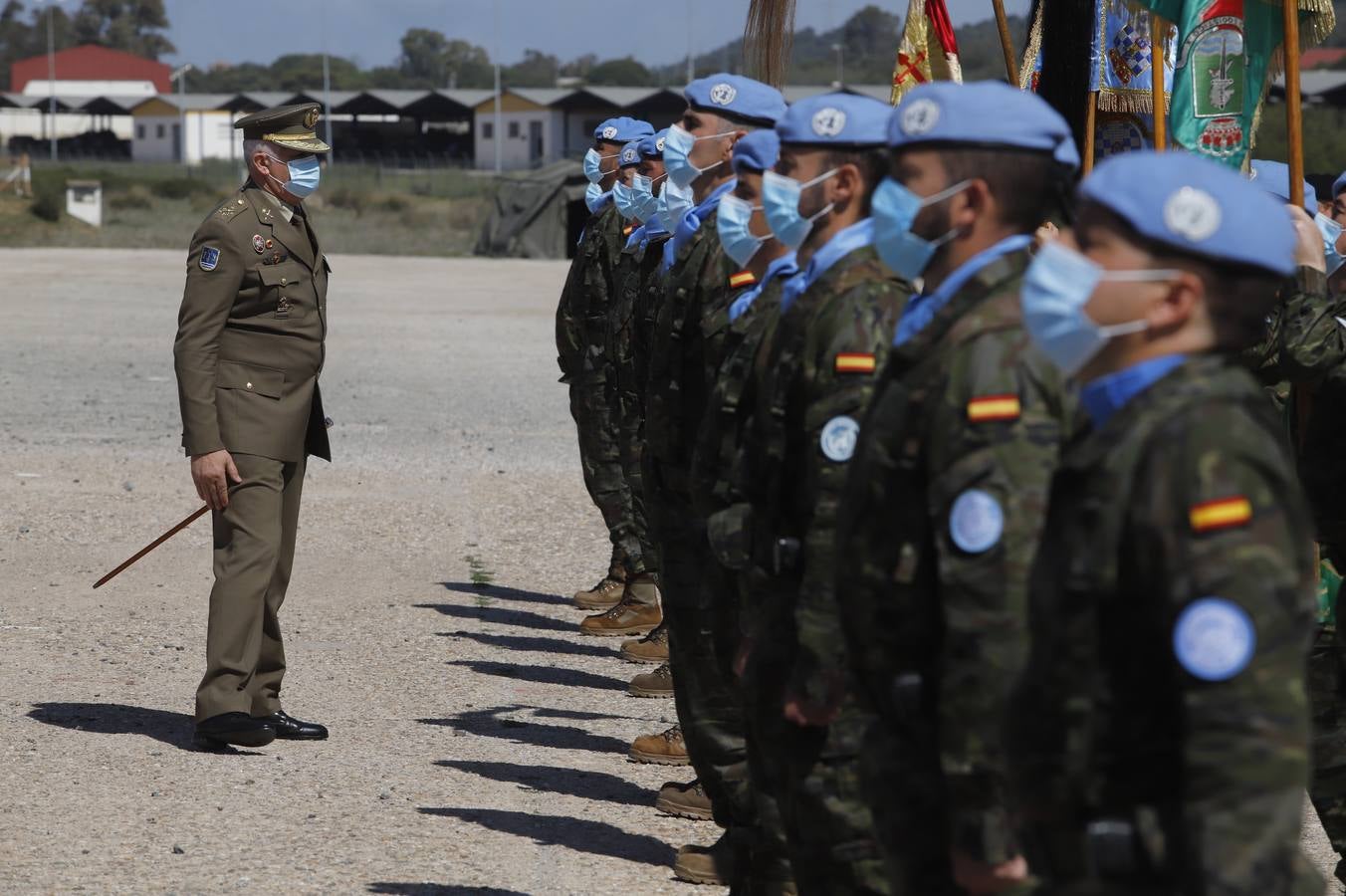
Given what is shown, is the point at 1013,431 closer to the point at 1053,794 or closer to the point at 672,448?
the point at 1053,794

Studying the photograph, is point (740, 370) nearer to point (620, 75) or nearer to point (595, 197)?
point (595, 197)

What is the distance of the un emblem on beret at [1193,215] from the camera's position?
91.2 inches

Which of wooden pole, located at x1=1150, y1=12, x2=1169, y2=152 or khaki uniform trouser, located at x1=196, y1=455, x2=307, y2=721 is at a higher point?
wooden pole, located at x1=1150, y1=12, x2=1169, y2=152

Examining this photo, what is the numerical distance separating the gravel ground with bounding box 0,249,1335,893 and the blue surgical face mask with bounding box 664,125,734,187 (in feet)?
6.71

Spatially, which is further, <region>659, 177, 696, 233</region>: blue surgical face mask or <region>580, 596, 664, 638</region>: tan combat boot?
<region>580, 596, 664, 638</region>: tan combat boot

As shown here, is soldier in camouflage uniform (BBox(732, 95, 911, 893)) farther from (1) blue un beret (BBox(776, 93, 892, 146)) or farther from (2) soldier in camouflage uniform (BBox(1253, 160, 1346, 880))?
(2) soldier in camouflage uniform (BBox(1253, 160, 1346, 880))

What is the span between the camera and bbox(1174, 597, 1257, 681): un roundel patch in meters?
2.23

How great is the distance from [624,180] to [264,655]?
124 inches

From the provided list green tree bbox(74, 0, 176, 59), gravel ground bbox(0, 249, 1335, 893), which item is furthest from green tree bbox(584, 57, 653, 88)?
gravel ground bbox(0, 249, 1335, 893)

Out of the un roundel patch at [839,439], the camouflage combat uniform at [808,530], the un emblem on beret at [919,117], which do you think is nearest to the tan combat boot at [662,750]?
the camouflage combat uniform at [808,530]

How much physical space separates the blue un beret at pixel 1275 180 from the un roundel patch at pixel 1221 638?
14.1 ft

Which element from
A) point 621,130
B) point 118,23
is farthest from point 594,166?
point 118,23

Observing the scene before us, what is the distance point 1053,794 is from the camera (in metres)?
2.43

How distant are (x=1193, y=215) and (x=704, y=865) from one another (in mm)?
3355
